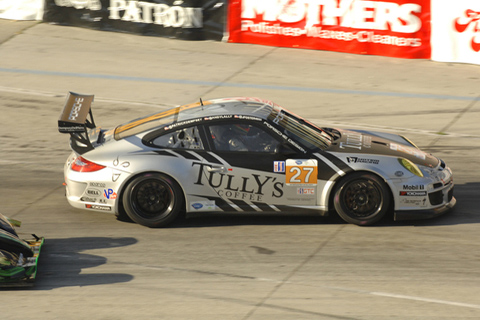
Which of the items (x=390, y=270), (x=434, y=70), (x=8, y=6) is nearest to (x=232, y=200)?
(x=390, y=270)

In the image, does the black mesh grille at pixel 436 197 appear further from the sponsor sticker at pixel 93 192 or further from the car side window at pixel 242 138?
the sponsor sticker at pixel 93 192

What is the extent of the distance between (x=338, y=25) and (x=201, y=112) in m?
8.22

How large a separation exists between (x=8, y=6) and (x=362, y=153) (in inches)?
531

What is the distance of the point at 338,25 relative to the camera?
15.8 metres

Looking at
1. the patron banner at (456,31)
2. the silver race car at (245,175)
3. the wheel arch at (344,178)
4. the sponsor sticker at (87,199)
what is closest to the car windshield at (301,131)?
the silver race car at (245,175)

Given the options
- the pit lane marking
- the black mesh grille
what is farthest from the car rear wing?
the pit lane marking

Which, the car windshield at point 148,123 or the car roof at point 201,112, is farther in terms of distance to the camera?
the car windshield at point 148,123

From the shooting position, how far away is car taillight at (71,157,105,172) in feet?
26.8

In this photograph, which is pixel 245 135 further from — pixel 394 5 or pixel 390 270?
pixel 394 5

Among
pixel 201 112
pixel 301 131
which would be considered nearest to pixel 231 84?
pixel 201 112

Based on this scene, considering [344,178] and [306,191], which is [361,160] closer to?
[344,178]

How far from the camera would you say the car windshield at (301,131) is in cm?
811

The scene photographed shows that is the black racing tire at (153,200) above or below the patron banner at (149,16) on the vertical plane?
below

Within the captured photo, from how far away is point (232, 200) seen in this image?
318 inches
